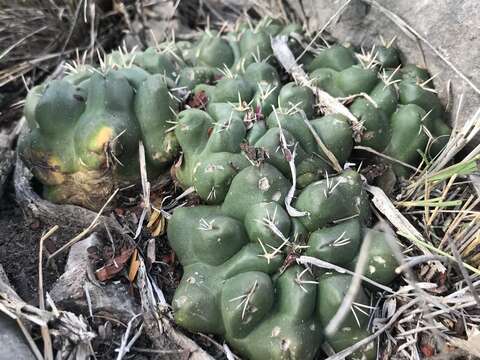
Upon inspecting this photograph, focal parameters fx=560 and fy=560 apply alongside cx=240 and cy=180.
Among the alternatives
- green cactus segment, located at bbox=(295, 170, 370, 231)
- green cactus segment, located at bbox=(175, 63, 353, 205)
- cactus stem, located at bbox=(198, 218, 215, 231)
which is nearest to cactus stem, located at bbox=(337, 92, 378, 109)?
green cactus segment, located at bbox=(175, 63, 353, 205)

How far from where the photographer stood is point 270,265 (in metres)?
2.01

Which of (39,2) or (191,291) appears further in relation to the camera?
(39,2)

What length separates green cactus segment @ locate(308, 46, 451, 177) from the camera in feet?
7.91

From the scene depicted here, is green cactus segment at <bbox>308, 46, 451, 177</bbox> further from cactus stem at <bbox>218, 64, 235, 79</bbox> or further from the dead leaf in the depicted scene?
the dead leaf

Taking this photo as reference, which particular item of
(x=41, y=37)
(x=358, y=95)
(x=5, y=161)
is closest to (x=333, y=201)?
(x=358, y=95)

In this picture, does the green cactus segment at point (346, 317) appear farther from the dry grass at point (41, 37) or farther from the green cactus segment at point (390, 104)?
the dry grass at point (41, 37)

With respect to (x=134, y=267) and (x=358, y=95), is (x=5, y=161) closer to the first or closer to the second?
(x=134, y=267)

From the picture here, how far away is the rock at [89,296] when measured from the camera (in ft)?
6.93

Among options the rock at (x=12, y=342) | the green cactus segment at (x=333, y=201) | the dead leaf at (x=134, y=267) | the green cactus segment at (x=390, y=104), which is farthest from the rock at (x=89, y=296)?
the green cactus segment at (x=390, y=104)

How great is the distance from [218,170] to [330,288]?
1.99 feet

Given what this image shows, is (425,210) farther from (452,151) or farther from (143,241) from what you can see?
(143,241)

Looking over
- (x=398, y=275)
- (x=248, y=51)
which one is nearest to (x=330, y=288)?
(x=398, y=275)

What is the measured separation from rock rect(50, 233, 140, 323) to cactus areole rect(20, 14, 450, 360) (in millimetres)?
228

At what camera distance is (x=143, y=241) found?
2.35 m
